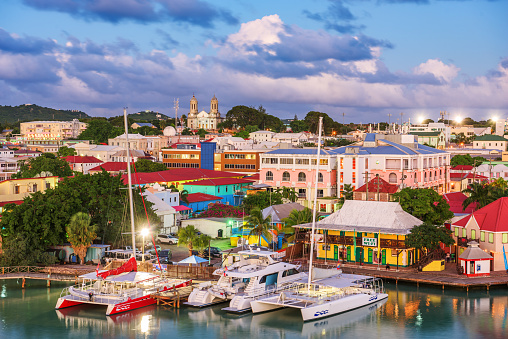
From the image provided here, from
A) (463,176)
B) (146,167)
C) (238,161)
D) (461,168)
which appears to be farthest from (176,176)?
(461,168)

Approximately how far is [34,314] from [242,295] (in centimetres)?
1333

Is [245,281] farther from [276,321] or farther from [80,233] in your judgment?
[80,233]

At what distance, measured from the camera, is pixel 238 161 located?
116m

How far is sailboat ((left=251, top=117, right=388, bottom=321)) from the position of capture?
3903 centimetres

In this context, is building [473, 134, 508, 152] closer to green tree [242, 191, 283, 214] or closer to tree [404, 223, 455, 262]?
green tree [242, 191, 283, 214]

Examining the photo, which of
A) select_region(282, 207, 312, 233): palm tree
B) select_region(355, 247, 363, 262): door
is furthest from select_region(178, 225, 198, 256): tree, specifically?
select_region(355, 247, 363, 262): door

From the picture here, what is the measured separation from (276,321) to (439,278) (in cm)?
1318

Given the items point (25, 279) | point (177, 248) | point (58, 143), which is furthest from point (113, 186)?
point (58, 143)

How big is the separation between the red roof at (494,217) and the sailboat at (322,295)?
1072 centimetres

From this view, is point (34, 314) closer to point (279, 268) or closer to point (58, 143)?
point (279, 268)

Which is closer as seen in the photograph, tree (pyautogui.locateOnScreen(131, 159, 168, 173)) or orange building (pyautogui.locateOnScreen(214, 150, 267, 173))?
tree (pyautogui.locateOnScreen(131, 159, 168, 173))

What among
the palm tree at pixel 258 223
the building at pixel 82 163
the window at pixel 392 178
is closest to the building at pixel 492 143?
the window at pixel 392 178

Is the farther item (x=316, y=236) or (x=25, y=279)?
(x=316, y=236)

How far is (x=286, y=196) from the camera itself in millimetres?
75562
